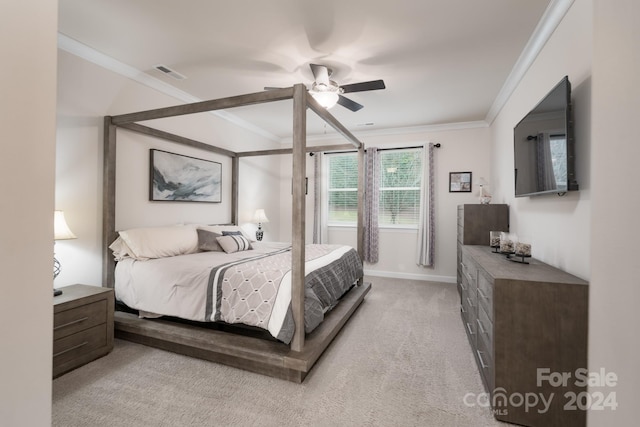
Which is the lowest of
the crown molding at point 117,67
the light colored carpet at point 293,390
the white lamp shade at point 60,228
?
the light colored carpet at point 293,390

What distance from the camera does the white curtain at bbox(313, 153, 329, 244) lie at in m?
5.67

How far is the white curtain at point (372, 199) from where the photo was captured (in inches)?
209

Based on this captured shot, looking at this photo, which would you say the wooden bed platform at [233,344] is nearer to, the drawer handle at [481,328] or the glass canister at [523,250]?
the drawer handle at [481,328]

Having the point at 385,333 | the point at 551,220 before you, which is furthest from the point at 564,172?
the point at 385,333

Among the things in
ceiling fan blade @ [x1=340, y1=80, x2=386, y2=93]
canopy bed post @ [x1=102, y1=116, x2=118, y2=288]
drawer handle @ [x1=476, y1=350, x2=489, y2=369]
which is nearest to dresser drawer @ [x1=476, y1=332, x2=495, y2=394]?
drawer handle @ [x1=476, y1=350, x2=489, y2=369]

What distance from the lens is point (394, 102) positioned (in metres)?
3.98

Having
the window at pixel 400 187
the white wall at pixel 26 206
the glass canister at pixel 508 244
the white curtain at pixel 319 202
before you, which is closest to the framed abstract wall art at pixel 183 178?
the white curtain at pixel 319 202

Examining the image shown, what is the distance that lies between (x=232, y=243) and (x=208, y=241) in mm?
281

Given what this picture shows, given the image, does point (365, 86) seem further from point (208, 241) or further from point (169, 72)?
point (208, 241)

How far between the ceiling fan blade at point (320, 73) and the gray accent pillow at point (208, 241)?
2.15m

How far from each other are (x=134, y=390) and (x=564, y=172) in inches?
125

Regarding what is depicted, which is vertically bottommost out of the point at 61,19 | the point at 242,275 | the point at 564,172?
the point at 242,275

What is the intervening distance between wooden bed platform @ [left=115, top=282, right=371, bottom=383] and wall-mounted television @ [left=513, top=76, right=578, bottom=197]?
204cm

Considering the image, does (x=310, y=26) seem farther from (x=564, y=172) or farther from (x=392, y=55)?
(x=564, y=172)
